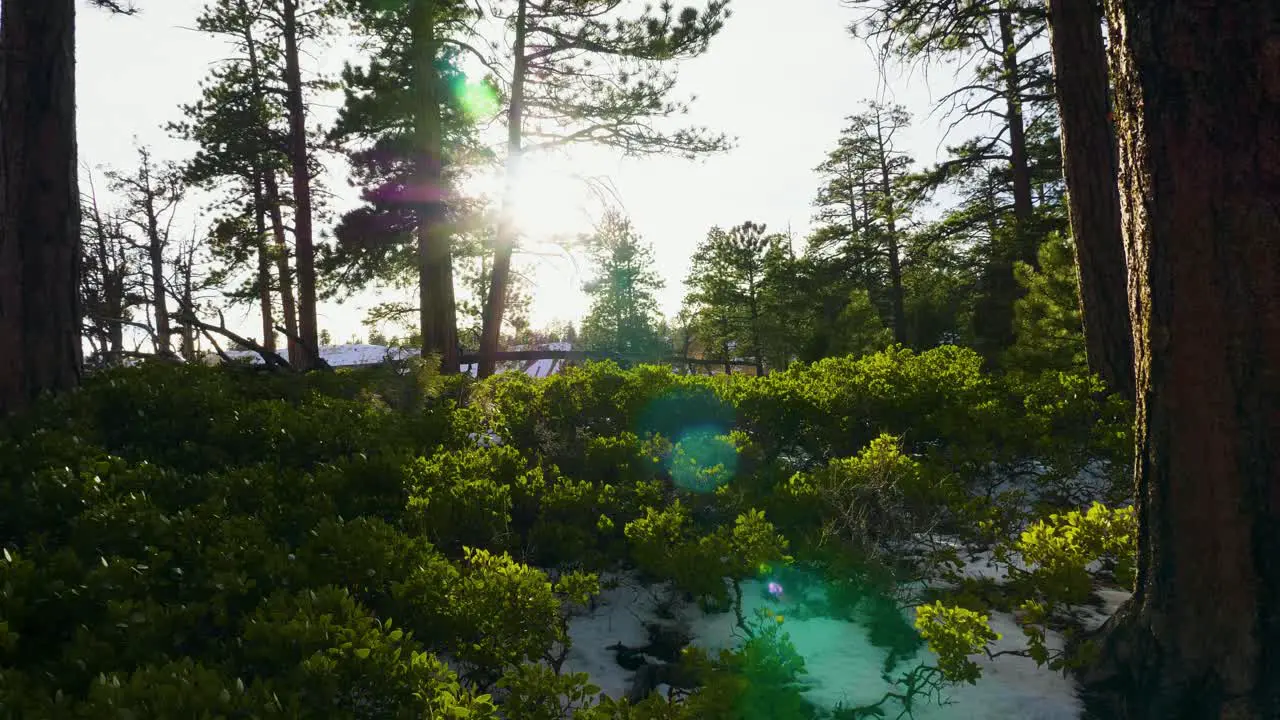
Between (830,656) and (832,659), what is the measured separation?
0.03 meters

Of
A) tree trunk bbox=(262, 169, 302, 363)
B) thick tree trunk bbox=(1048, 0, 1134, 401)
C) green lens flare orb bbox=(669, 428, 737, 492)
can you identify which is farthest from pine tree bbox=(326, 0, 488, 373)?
thick tree trunk bbox=(1048, 0, 1134, 401)

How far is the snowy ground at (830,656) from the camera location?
280 centimetres

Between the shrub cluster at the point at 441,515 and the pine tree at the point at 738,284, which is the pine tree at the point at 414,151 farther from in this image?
the pine tree at the point at 738,284

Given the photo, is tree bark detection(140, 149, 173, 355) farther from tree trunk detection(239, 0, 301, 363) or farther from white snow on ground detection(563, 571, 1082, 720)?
white snow on ground detection(563, 571, 1082, 720)

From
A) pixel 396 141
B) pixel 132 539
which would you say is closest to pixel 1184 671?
pixel 132 539

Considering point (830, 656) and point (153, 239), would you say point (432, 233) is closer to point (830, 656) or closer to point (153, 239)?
point (830, 656)

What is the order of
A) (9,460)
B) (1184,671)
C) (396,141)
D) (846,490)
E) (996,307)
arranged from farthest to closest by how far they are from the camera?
1. (396,141)
2. (996,307)
3. (846,490)
4. (9,460)
5. (1184,671)

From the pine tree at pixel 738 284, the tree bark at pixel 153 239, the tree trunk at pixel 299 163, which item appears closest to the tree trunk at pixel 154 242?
the tree bark at pixel 153 239

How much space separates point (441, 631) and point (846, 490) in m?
2.60

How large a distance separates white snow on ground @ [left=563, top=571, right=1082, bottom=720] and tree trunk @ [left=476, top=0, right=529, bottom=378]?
10311 mm

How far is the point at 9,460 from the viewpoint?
3609mm

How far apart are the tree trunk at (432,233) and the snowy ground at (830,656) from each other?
7.82m

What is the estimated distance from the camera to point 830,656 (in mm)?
3291

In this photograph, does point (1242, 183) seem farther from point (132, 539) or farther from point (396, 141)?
point (396, 141)
